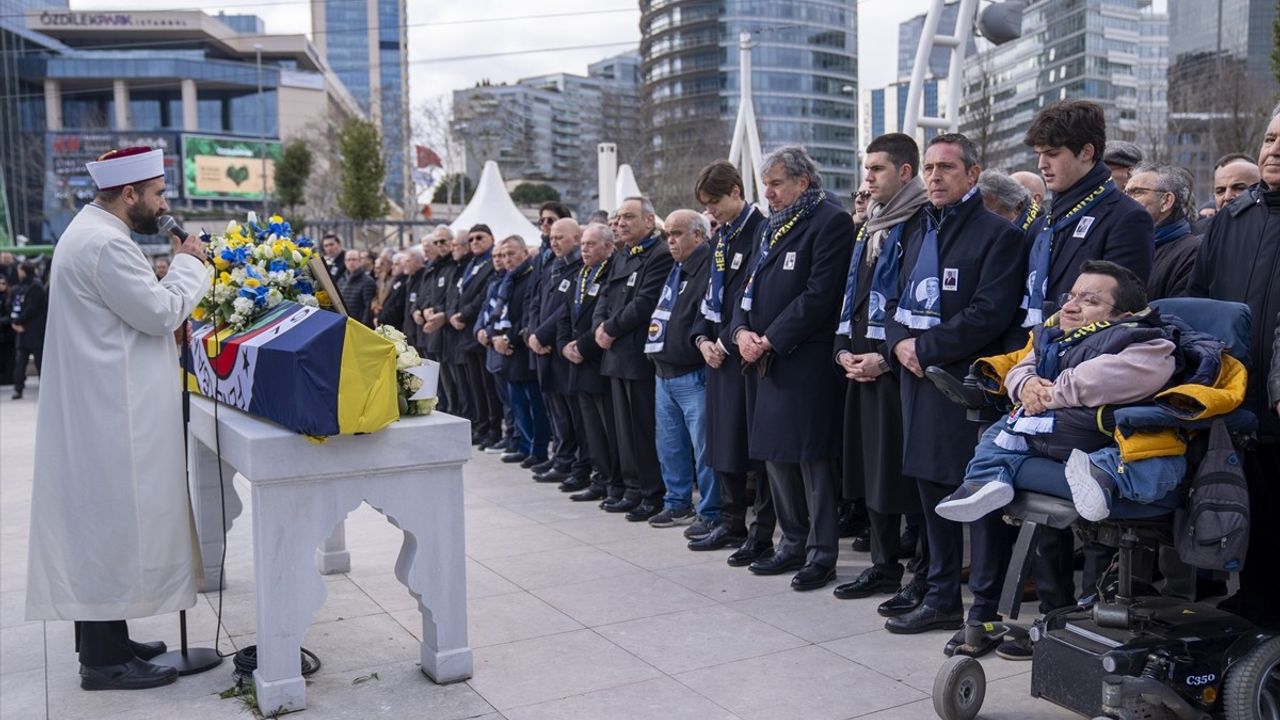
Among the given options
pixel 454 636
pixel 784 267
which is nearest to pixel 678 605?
pixel 454 636

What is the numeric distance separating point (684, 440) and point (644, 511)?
631 mm

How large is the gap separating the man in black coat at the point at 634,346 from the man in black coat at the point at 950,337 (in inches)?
105

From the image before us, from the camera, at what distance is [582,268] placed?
27.4ft

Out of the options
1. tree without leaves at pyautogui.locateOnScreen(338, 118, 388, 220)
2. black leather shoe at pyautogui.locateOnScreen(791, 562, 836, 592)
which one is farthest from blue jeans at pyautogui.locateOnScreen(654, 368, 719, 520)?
tree without leaves at pyautogui.locateOnScreen(338, 118, 388, 220)

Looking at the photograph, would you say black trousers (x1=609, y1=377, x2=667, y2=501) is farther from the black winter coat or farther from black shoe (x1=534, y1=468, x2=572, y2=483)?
the black winter coat

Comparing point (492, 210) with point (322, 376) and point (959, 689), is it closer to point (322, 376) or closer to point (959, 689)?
point (322, 376)

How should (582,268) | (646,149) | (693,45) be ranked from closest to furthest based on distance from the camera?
(582,268)
(646,149)
(693,45)

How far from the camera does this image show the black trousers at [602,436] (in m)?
8.01

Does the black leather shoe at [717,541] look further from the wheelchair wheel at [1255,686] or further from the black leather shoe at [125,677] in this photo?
the wheelchair wheel at [1255,686]

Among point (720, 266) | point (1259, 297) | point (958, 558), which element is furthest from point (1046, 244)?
point (720, 266)

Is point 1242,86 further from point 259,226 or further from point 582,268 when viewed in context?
point 259,226

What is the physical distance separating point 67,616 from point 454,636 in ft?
5.07

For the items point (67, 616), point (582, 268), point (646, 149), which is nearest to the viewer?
point (67, 616)

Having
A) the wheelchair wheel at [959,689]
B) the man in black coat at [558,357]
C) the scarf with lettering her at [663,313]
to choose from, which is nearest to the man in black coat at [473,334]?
the man in black coat at [558,357]
